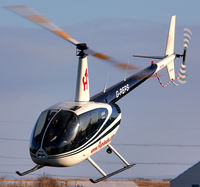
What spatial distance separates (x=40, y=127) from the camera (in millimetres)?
31797

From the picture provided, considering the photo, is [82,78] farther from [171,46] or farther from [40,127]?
[171,46]

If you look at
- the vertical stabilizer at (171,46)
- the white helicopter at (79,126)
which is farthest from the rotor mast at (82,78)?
the vertical stabilizer at (171,46)

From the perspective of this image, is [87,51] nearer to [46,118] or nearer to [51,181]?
[46,118]

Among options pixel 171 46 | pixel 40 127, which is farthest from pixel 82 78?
pixel 171 46

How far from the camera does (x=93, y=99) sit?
36.0 meters

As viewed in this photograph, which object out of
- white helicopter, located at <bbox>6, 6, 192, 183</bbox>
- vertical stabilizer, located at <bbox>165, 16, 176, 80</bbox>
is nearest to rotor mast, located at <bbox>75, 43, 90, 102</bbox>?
white helicopter, located at <bbox>6, 6, 192, 183</bbox>

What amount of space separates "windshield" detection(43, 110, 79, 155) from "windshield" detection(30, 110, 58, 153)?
305 millimetres

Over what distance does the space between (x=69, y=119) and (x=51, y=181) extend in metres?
52.9

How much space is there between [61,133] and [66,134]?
0.27 m

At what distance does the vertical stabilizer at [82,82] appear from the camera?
114 ft

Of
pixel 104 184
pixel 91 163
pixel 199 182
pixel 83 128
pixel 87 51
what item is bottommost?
pixel 104 184

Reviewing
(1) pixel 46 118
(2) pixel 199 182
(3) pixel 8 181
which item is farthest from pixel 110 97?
(3) pixel 8 181

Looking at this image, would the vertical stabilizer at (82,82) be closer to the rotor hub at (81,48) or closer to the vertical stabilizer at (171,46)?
the rotor hub at (81,48)

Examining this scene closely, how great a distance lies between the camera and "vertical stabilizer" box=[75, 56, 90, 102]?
3478cm
